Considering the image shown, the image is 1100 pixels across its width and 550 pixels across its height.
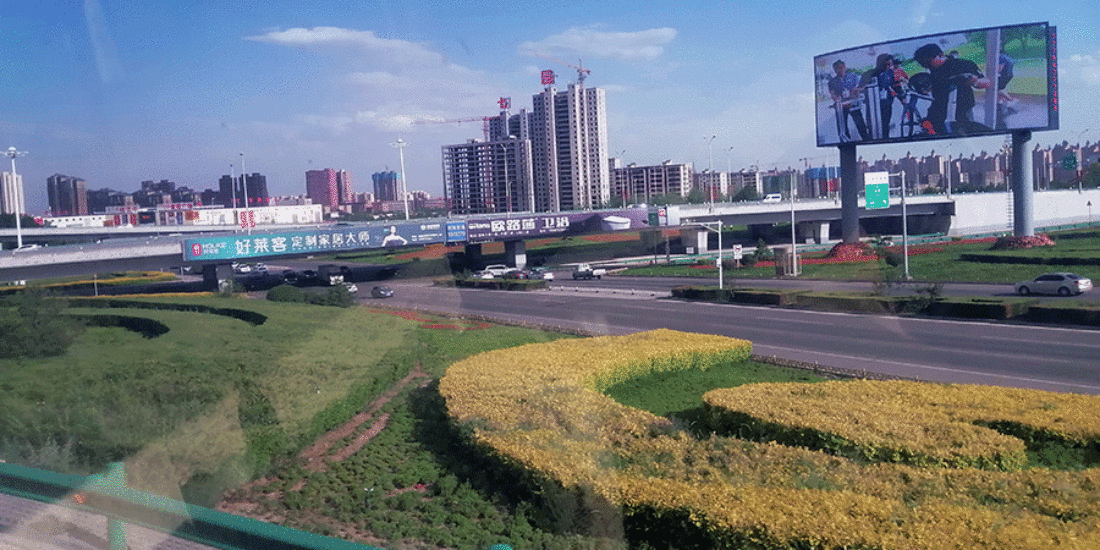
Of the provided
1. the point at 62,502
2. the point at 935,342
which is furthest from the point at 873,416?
the point at 935,342

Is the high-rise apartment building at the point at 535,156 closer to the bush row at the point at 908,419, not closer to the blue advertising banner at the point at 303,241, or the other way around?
the blue advertising banner at the point at 303,241

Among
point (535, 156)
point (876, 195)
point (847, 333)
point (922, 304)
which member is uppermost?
point (535, 156)

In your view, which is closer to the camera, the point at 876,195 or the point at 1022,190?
the point at 876,195

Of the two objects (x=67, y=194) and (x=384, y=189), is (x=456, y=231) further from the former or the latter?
(x=384, y=189)

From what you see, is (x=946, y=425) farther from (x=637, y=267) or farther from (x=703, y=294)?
(x=637, y=267)

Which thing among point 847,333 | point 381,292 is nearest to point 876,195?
point 847,333
